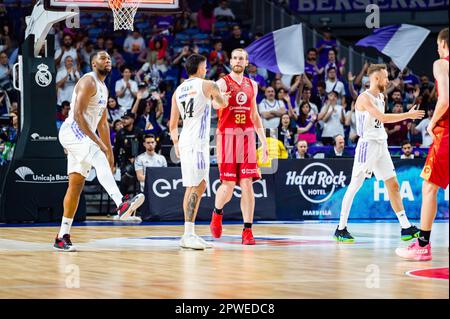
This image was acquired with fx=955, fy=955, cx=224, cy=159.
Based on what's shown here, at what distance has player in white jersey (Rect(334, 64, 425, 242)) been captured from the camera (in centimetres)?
1245

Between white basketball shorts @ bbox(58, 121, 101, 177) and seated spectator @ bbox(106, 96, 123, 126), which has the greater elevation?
seated spectator @ bbox(106, 96, 123, 126)

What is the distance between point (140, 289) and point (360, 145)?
5729 millimetres

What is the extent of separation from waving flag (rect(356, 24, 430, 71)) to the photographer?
6.93m

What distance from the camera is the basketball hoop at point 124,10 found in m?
15.1

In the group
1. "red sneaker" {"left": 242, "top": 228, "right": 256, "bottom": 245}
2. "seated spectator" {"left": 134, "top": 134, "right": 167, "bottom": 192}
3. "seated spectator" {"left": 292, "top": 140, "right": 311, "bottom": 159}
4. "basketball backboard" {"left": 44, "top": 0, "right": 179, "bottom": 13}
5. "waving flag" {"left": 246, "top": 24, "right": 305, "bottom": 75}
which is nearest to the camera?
"red sneaker" {"left": 242, "top": 228, "right": 256, "bottom": 245}

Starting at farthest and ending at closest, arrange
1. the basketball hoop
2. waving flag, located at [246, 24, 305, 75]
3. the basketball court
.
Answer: waving flag, located at [246, 24, 305, 75]
the basketball hoop
the basketball court

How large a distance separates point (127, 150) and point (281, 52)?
5.61m

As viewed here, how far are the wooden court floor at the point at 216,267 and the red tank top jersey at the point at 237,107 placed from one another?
5.12 feet

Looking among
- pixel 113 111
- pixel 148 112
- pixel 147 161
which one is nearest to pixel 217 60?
pixel 148 112

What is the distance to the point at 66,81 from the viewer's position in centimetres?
2109

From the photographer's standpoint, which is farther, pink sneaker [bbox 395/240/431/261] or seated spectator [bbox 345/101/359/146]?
seated spectator [bbox 345/101/359/146]

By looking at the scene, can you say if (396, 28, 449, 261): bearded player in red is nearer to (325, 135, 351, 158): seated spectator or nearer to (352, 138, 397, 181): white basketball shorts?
(352, 138, 397, 181): white basketball shorts

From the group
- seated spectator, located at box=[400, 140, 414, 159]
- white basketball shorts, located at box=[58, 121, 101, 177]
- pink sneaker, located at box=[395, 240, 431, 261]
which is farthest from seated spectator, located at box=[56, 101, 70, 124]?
pink sneaker, located at box=[395, 240, 431, 261]
